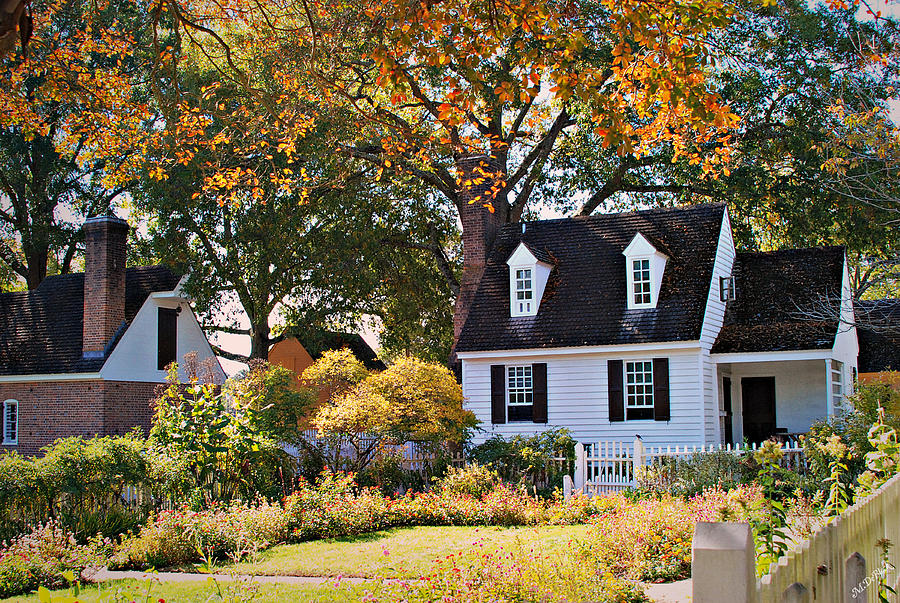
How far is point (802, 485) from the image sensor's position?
15.0m

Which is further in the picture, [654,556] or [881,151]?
[881,151]

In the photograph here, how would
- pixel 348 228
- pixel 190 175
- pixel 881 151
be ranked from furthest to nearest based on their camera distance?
pixel 348 228
pixel 190 175
pixel 881 151

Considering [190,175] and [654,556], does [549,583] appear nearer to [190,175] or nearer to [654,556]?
[654,556]

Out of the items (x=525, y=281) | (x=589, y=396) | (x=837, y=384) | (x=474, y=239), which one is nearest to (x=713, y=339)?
(x=589, y=396)

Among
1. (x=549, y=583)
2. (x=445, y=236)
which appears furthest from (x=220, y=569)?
(x=445, y=236)

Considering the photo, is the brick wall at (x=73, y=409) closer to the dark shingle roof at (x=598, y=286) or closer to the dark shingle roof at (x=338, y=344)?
the dark shingle roof at (x=338, y=344)

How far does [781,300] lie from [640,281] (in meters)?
3.91

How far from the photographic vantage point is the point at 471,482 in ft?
56.0

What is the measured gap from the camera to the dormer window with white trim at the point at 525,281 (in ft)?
81.7

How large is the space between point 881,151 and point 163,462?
12457mm

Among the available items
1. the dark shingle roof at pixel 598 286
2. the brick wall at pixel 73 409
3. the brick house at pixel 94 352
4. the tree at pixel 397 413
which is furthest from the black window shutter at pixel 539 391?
the brick house at pixel 94 352

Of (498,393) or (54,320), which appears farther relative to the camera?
(54,320)

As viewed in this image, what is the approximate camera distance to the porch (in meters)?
23.8

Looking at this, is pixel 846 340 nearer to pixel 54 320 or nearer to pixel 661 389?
pixel 661 389
